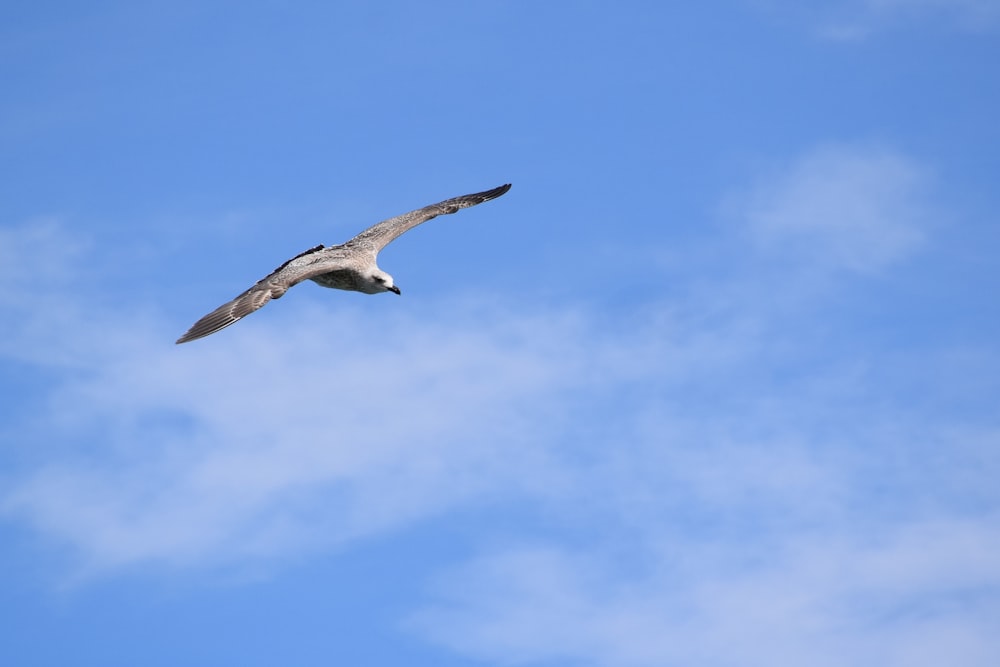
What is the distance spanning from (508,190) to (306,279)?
12318mm

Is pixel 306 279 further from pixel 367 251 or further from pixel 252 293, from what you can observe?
pixel 367 251

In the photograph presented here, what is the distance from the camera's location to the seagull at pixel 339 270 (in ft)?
106

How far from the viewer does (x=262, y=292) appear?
3284 centimetres

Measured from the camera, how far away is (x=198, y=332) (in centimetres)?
3175

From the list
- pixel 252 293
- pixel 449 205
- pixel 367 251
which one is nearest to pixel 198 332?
pixel 252 293

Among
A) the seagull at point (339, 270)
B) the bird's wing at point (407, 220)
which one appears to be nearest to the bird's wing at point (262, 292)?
→ the seagull at point (339, 270)

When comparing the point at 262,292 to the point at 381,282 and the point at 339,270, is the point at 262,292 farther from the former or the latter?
the point at 381,282

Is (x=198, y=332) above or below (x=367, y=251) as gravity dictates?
below

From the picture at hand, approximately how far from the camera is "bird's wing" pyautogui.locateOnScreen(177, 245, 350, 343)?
32.0 m

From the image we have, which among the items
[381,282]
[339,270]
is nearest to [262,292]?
[339,270]

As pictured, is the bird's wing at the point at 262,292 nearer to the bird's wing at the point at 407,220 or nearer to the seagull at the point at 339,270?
the seagull at the point at 339,270

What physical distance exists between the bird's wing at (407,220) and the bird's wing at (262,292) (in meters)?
2.82

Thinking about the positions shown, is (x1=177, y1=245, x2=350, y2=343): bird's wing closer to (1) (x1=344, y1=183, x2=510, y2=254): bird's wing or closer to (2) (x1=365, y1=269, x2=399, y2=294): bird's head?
(2) (x1=365, y1=269, x2=399, y2=294): bird's head

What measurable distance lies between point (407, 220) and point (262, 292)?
29.6 ft
